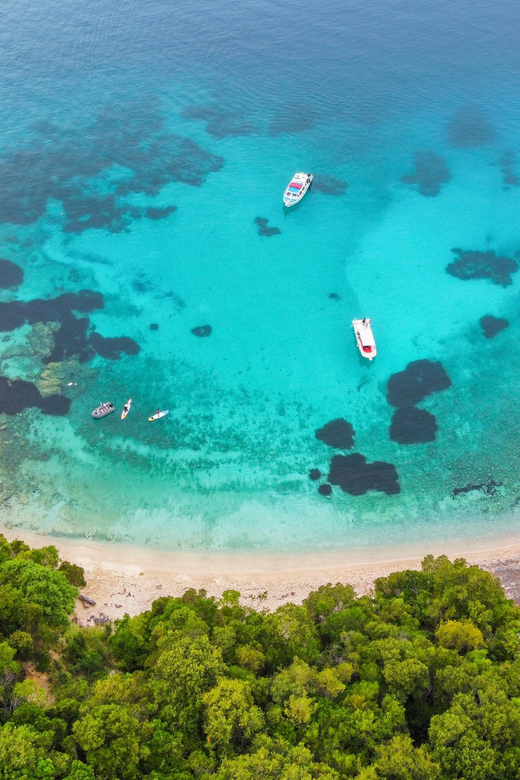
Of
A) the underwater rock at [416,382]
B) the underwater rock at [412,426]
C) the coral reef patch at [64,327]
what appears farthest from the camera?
the coral reef patch at [64,327]

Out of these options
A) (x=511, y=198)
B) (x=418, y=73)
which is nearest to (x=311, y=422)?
(x=511, y=198)

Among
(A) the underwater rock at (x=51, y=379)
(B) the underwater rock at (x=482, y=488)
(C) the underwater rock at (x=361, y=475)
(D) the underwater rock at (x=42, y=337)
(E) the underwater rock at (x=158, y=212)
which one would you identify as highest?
(E) the underwater rock at (x=158, y=212)

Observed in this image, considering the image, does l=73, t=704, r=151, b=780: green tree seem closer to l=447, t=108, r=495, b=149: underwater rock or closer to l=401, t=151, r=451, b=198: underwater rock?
l=401, t=151, r=451, b=198: underwater rock

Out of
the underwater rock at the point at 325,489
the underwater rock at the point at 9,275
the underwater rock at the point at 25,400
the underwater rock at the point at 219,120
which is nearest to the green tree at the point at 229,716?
the underwater rock at the point at 325,489

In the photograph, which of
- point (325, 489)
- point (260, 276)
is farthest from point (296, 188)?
point (325, 489)

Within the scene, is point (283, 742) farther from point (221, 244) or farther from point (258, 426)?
point (221, 244)

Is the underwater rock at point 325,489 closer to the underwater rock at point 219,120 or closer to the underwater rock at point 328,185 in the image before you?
the underwater rock at point 328,185
